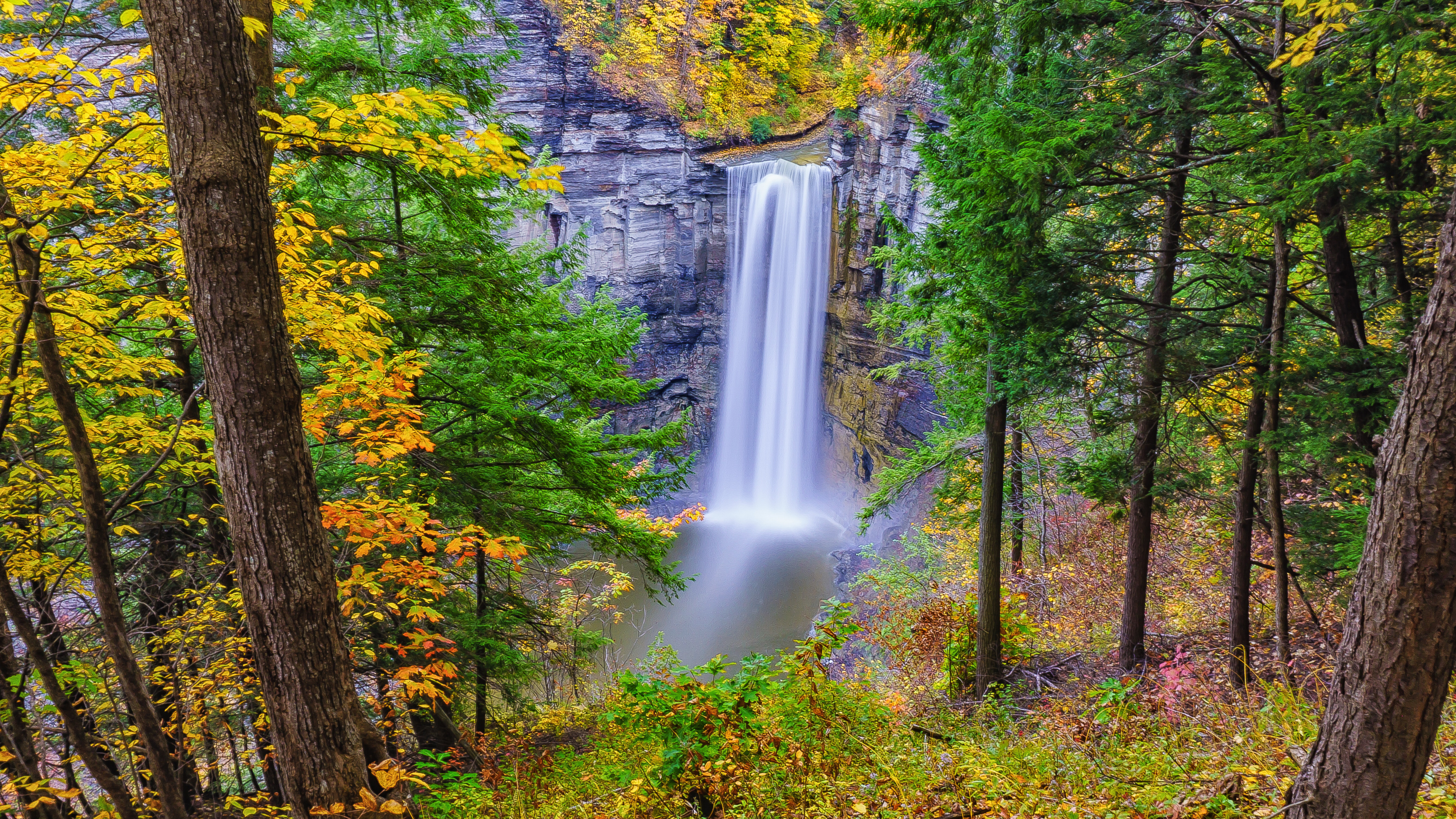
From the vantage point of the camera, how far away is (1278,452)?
485 centimetres

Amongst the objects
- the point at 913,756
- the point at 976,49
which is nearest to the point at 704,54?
the point at 976,49

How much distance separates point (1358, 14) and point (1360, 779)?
3542 mm

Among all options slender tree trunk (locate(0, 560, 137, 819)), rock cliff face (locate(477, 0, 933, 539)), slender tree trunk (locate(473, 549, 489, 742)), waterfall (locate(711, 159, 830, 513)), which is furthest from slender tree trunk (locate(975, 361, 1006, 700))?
waterfall (locate(711, 159, 830, 513))

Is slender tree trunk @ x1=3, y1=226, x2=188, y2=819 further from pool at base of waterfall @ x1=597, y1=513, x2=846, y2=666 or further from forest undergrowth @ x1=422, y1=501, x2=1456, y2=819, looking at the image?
pool at base of waterfall @ x1=597, y1=513, x2=846, y2=666

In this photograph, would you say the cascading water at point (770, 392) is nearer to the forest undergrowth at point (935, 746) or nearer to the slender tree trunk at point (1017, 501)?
the slender tree trunk at point (1017, 501)

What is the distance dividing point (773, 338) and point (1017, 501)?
14657 millimetres

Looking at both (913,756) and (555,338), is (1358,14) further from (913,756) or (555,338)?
(555,338)

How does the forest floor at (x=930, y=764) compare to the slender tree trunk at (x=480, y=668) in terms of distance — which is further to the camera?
the slender tree trunk at (x=480, y=668)

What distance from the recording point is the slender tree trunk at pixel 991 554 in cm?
683

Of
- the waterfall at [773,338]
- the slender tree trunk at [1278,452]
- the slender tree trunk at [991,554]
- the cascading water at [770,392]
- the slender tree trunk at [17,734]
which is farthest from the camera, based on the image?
the waterfall at [773,338]

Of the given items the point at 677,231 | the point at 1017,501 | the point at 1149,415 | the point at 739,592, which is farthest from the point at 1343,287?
the point at 677,231

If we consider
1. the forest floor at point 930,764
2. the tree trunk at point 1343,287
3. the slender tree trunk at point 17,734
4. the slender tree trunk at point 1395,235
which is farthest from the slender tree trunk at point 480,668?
the slender tree trunk at point 1395,235

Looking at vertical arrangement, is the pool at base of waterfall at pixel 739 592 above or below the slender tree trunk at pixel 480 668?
below

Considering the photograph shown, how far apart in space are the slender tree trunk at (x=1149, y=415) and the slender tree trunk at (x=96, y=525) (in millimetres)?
6799
